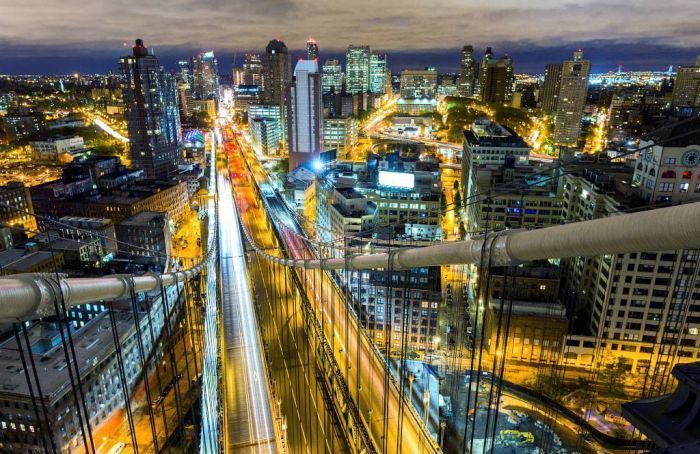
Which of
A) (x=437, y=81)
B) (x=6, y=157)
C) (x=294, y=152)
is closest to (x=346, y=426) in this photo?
(x=294, y=152)

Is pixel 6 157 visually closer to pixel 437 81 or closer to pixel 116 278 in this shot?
pixel 116 278

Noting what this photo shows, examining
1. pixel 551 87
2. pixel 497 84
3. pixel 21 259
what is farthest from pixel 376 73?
pixel 21 259

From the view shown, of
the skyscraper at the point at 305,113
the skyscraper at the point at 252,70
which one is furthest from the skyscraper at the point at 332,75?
the skyscraper at the point at 305,113

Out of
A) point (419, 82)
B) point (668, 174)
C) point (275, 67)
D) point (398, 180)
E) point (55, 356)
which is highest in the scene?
point (275, 67)

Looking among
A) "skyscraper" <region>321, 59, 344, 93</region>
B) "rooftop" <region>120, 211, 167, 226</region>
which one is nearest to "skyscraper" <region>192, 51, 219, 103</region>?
"skyscraper" <region>321, 59, 344, 93</region>

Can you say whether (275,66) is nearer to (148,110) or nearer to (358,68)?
(358,68)

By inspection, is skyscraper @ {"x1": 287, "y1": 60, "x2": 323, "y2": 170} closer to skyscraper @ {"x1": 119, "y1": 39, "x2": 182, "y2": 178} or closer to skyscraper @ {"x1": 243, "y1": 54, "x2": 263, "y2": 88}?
skyscraper @ {"x1": 119, "y1": 39, "x2": 182, "y2": 178}

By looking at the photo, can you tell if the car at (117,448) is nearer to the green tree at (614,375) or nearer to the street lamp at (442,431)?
the street lamp at (442,431)
